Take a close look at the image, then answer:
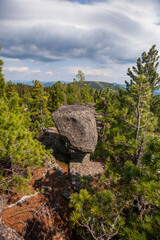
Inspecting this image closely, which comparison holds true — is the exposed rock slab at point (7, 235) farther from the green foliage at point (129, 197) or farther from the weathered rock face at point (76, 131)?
the weathered rock face at point (76, 131)

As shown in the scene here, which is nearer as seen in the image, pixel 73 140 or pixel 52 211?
pixel 52 211

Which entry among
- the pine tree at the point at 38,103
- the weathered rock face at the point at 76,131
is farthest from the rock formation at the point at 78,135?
the pine tree at the point at 38,103

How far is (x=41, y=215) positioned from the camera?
21.3 feet

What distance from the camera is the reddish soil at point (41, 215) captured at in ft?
19.2

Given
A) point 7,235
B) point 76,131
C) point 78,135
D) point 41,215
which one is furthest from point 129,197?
point 76,131

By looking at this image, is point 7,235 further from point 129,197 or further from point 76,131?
point 76,131

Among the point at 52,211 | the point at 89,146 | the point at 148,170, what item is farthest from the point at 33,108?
the point at 148,170

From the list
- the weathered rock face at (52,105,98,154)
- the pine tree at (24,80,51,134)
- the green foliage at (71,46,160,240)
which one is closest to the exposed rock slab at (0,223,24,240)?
the green foliage at (71,46,160,240)

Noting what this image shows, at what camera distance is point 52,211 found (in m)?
7.22

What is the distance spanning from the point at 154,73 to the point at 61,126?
18.8 metres

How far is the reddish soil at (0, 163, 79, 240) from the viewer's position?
5.84m

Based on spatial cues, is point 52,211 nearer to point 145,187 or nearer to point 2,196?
point 2,196

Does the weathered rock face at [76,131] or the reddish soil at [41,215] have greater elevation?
the weathered rock face at [76,131]

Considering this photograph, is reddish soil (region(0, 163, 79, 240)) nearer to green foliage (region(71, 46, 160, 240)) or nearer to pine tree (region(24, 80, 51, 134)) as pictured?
green foliage (region(71, 46, 160, 240))
